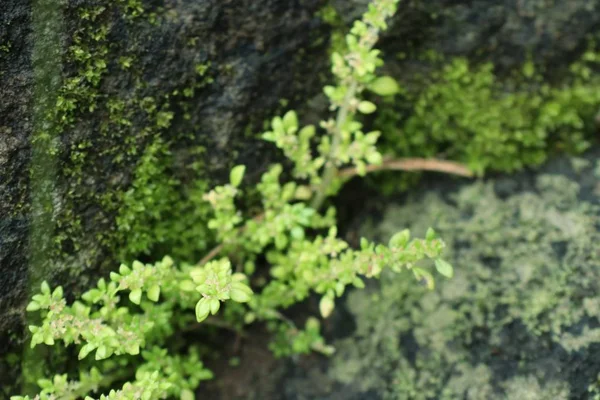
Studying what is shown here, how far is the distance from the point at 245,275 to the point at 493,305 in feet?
3.10

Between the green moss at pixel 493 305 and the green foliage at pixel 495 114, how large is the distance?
14 cm

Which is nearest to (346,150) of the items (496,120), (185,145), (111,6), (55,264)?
(185,145)

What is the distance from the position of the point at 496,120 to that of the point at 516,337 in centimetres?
94

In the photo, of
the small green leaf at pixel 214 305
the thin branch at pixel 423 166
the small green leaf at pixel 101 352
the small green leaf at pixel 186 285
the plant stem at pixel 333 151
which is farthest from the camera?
the thin branch at pixel 423 166

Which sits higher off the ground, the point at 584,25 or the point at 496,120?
the point at 584,25

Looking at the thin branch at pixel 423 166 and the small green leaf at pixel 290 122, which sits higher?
the small green leaf at pixel 290 122

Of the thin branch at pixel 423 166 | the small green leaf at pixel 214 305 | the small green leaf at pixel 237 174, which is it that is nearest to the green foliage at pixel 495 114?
the thin branch at pixel 423 166

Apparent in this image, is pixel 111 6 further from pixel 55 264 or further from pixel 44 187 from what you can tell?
pixel 55 264

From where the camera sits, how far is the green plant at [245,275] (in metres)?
1.91

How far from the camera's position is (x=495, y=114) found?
8.70ft

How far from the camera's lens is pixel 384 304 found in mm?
2576

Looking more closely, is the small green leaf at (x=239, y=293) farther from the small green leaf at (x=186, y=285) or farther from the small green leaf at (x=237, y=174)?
the small green leaf at (x=237, y=174)

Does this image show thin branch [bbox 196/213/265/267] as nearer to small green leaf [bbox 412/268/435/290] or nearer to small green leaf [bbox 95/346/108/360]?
small green leaf [bbox 95/346/108/360]

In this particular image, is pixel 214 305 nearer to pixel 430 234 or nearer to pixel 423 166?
pixel 430 234
